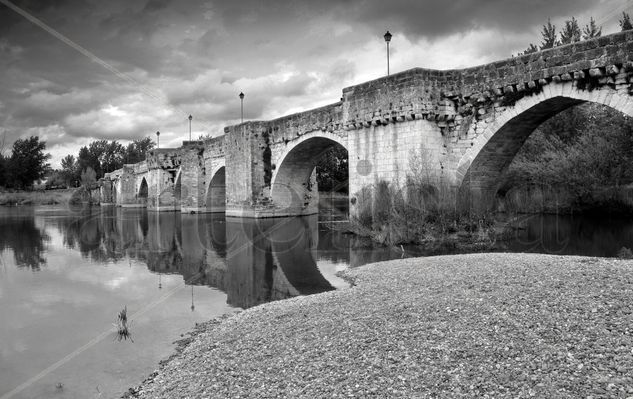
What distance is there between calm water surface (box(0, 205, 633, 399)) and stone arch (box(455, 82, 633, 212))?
1.92 metres

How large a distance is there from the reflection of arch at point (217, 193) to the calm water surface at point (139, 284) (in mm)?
14914

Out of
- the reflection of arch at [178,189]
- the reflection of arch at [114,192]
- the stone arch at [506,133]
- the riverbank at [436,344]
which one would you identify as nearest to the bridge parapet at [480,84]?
the stone arch at [506,133]

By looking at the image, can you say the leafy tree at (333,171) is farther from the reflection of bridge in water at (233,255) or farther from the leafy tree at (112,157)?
the leafy tree at (112,157)

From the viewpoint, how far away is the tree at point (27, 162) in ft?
220

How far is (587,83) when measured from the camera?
11.2 metres

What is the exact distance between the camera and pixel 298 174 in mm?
26609

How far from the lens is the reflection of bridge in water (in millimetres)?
8688

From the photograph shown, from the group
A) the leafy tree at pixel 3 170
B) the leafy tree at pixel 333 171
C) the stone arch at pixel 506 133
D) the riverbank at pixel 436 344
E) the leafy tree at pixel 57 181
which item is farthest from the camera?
the leafy tree at pixel 57 181

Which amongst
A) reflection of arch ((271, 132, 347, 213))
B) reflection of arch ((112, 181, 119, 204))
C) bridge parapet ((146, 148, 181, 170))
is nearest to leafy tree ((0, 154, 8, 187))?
reflection of arch ((112, 181, 119, 204))

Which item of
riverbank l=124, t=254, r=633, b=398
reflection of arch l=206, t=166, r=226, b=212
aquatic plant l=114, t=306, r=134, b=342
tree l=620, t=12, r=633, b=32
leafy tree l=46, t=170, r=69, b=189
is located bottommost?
aquatic plant l=114, t=306, r=134, b=342

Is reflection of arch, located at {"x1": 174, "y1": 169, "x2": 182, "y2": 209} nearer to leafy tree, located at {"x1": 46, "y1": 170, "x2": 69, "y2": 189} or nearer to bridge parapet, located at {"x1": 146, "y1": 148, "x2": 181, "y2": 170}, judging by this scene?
bridge parapet, located at {"x1": 146, "y1": 148, "x2": 181, "y2": 170}

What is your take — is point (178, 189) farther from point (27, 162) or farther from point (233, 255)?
point (27, 162)

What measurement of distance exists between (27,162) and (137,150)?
32.3 metres

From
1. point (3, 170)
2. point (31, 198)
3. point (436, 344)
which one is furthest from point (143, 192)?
point (436, 344)
